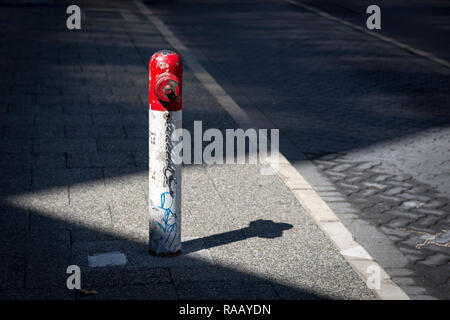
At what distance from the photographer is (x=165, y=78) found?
4.05 metres

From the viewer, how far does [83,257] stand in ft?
14.6

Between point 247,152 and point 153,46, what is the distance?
288 inches

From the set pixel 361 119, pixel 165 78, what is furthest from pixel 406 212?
pixel 361 119

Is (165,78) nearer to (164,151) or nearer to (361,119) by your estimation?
(164,151)

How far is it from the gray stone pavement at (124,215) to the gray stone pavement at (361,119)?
581 mm

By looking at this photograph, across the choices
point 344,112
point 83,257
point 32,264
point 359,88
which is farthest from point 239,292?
point 359,88

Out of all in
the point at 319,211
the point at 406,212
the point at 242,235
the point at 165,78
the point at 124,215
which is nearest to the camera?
the point at 165,78

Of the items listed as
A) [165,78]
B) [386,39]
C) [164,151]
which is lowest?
[386,39]

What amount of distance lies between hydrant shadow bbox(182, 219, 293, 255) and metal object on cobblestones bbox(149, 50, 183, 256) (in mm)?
254

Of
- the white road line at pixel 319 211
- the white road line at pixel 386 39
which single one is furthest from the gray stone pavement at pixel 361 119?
the white road line at pixel 386 39

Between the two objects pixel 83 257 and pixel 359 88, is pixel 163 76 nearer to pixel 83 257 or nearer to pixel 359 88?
pixel 83 257

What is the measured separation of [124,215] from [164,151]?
1.18 meters

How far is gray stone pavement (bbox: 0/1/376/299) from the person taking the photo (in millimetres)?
4137

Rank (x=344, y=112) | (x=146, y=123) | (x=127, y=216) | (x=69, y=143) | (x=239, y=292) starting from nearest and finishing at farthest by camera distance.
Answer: (x=239, y=292), (x=127, y=216), (x=69, y=143), (x=146, y=123), (x=344, y=112)
